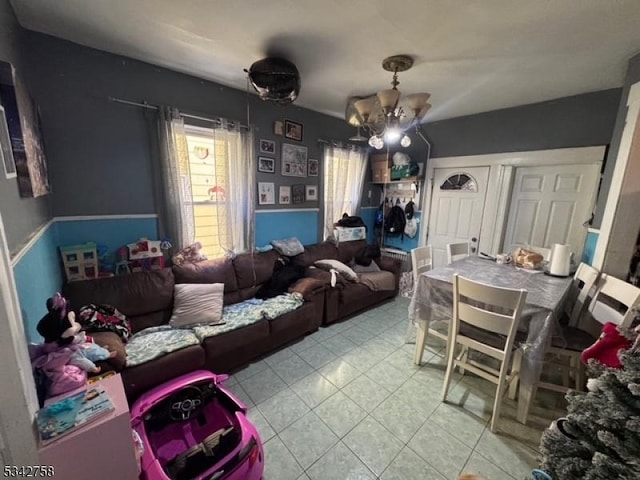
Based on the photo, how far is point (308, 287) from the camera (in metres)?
2.61

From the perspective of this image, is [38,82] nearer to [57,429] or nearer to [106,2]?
[106,2]

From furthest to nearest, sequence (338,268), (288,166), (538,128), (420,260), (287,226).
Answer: (287,226) < (288,166) < (338,268) < (538,128) < (420,260)

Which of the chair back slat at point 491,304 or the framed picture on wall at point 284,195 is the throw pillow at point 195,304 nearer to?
the framed picture on wall at point 284,195

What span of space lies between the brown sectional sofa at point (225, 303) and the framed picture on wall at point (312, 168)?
123 cm

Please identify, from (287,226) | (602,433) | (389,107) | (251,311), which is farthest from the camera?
(287,226)

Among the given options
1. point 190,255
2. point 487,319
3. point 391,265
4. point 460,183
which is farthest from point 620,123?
point 190,255

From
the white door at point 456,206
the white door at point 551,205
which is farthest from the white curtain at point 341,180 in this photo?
the white door at point 551,205

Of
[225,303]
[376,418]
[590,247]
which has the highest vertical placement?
[590,247]

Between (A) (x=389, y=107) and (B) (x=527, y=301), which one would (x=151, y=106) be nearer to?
(A) (x=389, y=107)

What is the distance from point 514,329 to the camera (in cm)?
151

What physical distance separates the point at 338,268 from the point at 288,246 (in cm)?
71

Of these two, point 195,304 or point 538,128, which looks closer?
point 195,304

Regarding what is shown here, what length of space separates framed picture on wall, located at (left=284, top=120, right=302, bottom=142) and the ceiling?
0.78 meters

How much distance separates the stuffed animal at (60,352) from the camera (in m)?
1.08
